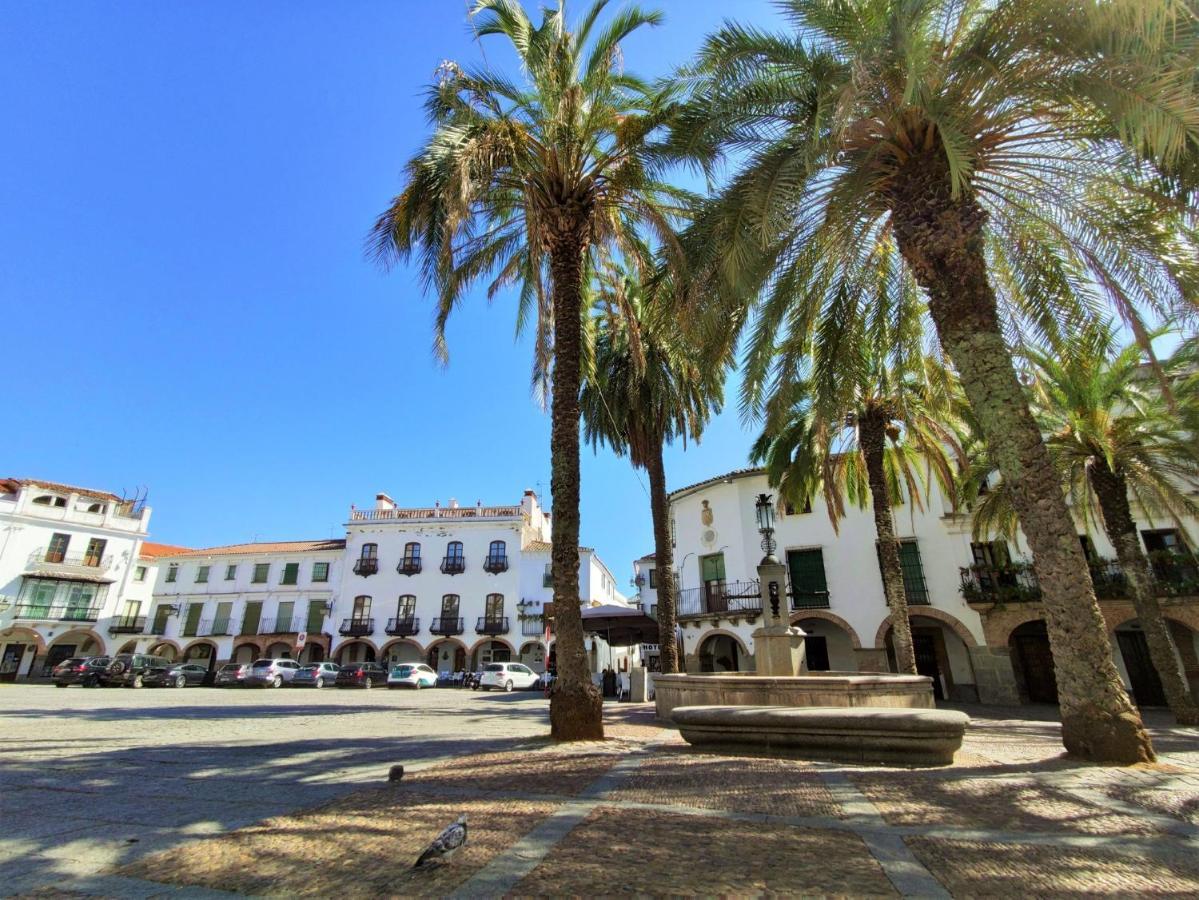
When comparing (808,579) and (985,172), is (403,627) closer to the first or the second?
(808,579)

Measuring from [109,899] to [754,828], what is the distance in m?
3.58

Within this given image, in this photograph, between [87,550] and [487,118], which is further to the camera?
[87,550]

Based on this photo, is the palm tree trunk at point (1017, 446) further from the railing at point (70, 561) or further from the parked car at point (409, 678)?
the railing at point (70, 561)

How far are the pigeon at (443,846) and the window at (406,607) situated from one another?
Answer: 38614 millimetres

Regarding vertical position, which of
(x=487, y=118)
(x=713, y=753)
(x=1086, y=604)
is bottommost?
(x=713, y=753)

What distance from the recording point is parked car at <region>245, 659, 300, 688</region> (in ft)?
95.5

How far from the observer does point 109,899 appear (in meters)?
2.90

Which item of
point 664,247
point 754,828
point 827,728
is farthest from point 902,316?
point 754,828

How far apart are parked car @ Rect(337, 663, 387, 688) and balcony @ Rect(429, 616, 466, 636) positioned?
21.0 feet

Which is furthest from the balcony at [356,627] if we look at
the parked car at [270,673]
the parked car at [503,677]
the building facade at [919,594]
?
the building facade at [919,594]

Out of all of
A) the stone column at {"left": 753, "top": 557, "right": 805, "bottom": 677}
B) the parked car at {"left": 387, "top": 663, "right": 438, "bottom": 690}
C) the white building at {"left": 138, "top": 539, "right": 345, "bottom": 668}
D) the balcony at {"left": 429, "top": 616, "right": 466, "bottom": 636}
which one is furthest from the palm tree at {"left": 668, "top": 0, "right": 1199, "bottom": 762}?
Result: the white building at {"left": 138, "top": 539, "right": 345, "bottom": 668}

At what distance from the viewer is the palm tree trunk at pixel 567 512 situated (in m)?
8.38

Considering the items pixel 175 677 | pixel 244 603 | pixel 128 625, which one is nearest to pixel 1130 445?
pixel 175 677

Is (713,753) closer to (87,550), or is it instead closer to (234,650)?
(234,650)
